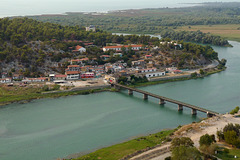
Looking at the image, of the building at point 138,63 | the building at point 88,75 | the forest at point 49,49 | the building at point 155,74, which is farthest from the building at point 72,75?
the building at point 138,63

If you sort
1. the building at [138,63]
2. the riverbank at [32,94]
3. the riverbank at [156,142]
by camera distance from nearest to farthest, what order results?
the riverbank at [156,142] → the riverbank at [32,94] → the building at [138,63]

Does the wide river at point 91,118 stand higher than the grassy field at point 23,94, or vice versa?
the grassy field at point 23,94

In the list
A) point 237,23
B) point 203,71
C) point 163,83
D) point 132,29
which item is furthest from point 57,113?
point 237,23

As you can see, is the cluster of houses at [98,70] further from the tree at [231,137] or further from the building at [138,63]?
the tree at [231,137]

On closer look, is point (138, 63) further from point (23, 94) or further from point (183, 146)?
point (183, 146)

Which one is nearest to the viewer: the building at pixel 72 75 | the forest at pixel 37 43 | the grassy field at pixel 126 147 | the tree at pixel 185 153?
the tree at pixel 185 153

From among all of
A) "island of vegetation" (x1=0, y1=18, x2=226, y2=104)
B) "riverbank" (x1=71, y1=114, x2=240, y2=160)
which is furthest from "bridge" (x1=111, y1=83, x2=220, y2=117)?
"island of vegetation" (x1=0, y1=18, x2=226, y2=104)

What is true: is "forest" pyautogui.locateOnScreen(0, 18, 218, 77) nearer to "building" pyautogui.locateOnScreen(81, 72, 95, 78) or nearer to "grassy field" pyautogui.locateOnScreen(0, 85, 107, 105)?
"building" pyautogui.locateOnScreen(81, 72, 95, 78)
